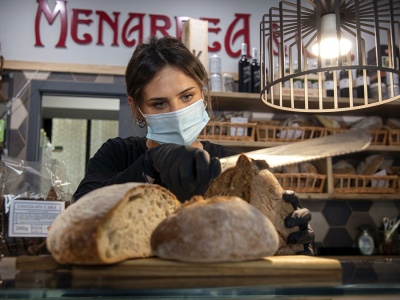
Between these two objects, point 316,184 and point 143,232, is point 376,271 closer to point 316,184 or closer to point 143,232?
→ point 143,232

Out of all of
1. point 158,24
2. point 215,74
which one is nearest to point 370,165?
point 215,74

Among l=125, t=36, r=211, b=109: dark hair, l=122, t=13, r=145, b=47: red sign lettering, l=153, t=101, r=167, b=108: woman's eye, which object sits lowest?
l=153, t=101, r=167, b=108: woman's eye

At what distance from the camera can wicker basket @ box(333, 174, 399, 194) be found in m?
3.31

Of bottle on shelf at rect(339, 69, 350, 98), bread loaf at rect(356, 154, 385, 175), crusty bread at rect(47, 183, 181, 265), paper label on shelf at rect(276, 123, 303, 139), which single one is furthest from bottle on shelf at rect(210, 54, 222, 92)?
crusty bread at rect(47, 183, 181, 265)

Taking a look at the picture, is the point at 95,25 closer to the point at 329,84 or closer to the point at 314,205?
the point at 329,84

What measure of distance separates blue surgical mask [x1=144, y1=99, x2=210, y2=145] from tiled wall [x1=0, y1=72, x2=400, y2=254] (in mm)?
2137

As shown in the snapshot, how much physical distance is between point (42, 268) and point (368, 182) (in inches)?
123

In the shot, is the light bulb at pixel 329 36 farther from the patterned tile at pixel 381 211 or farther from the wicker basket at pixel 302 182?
the patterned tile at pixel 381 211

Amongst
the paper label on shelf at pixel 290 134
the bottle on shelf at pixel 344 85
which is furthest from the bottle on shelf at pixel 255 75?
the bottle on shelf at pixel 344 85

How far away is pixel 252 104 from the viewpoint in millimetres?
3482

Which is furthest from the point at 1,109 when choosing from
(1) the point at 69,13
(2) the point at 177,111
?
(2) the point at 177,111

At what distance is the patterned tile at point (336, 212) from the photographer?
12.0 feet

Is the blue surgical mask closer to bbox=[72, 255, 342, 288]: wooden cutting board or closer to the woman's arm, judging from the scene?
the woman's arm

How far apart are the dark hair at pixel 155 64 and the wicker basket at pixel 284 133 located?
5.62ft
